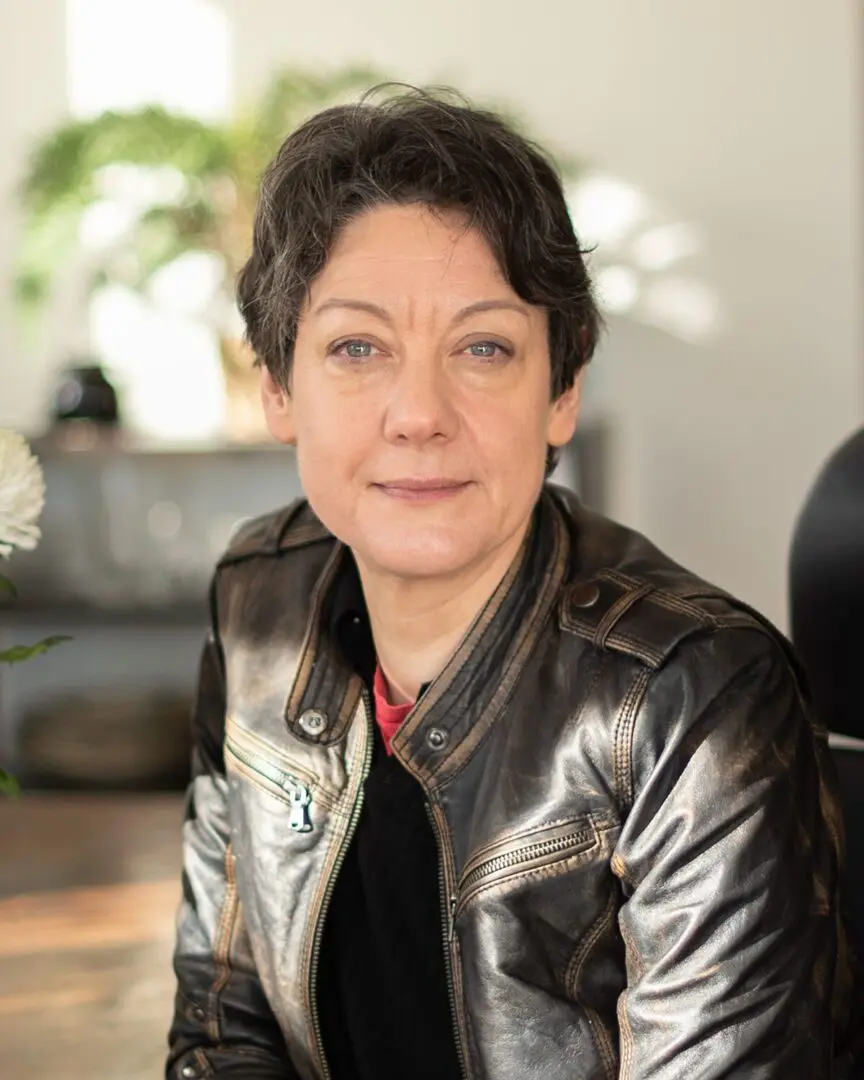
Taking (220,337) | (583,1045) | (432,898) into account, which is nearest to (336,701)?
(432,898)

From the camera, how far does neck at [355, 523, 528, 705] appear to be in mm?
1299

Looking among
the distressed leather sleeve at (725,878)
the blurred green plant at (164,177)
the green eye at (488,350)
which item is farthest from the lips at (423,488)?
the blurred green plant at (164,177)

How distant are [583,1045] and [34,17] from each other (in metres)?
3.69

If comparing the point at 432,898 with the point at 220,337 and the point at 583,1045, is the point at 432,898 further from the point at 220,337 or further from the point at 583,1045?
the point at 220,337

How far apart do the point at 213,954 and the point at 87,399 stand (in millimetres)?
2461

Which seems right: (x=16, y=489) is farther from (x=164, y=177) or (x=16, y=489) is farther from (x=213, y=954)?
(x=164, y=177)

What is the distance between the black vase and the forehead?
253 centimetres

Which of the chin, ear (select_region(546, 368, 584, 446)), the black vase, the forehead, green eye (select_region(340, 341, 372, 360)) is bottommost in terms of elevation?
the black vase

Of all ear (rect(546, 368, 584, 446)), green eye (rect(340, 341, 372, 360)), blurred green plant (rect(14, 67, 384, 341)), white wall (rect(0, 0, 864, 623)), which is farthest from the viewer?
white wall (rect(0, 0, 864, 623))

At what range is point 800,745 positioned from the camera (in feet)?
3.65

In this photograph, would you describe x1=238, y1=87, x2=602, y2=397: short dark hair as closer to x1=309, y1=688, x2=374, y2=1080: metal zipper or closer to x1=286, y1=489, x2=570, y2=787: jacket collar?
x1=286, y1=489, x2=570, y2=787: jacket collar

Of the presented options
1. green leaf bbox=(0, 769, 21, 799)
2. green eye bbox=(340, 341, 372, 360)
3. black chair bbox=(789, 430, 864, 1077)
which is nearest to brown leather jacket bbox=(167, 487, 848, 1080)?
black chair bbox=(789, 430, 864, 1077)

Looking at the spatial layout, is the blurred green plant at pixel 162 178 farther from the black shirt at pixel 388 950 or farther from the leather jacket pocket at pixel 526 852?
the leather jacket pocket at pixel 526 852

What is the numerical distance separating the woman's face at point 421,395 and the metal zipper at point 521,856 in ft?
0.77
